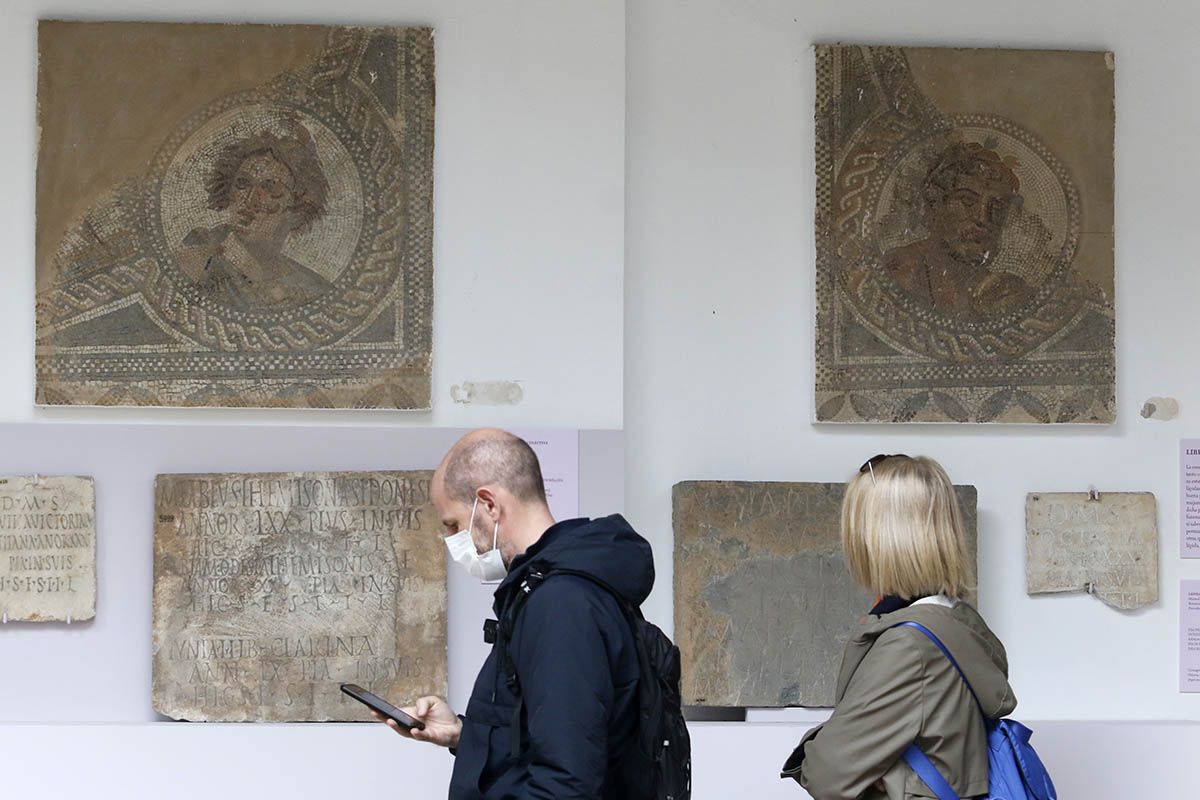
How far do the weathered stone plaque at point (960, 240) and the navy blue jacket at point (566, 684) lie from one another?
83.1 inches

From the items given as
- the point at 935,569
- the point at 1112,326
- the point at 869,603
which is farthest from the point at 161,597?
the point at 1112,326

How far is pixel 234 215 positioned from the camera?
159 inches

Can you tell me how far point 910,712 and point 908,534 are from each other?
1.08ft

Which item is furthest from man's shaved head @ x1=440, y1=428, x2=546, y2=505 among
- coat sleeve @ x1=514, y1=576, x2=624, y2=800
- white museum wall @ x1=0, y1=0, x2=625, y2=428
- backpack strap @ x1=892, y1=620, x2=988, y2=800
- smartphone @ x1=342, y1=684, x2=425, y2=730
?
white museum wall @ x1=0, y1=0, x2=625, y2=428

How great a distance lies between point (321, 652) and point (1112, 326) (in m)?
2.67

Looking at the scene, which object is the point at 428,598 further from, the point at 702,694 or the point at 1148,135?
the point at 1148,135

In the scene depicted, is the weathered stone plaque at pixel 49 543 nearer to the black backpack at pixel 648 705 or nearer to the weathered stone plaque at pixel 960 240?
the black backpack at pixel 648 705

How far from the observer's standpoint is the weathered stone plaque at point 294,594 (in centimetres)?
391

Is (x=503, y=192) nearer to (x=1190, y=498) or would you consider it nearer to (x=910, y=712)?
(x=910, y=712)

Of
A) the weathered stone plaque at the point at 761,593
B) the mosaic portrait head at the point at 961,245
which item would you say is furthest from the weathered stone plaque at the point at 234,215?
the mosaic portrait head at the point at 961,245

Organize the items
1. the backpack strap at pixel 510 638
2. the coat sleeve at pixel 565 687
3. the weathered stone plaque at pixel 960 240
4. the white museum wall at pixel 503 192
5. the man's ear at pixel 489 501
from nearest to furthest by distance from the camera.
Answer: the coat sleeve at pixel 565 687 < the backpack strap at pixel 510 638 < the man's ear at pixel 489 501 < the white museum wall at pixel 503 192 < the weathered stone plaque at pixel 960 240

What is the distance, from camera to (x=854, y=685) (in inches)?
97.7

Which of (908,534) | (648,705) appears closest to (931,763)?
(908,534)

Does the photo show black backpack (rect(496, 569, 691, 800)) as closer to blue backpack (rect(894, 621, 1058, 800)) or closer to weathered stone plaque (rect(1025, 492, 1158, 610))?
blue backpack (rect(894, 621, 1058, 800))
